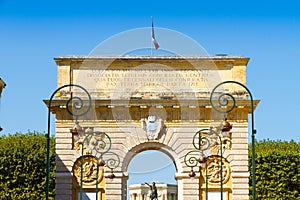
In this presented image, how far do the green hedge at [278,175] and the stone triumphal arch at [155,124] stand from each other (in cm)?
320

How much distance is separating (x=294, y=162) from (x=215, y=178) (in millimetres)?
4974

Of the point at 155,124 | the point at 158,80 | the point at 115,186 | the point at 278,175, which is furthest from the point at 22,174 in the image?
the point at 278,175

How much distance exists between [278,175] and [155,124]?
7.53 meters

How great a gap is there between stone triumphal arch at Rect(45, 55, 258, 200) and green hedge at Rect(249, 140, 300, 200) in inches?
126

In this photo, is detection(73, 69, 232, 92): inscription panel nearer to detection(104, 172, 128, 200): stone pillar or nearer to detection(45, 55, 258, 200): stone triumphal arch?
detection(45, 55, 258, 200): stone triumphal arch

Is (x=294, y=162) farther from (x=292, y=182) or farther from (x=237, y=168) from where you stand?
(x=237, y=168)

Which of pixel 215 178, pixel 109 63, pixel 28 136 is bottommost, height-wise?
pixel 215 178

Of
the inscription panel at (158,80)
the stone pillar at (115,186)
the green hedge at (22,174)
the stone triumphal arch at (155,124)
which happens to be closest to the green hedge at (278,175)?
the stone triumphal arch at (155,124)

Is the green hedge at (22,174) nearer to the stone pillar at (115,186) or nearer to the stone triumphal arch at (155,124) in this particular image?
the stone triumphal arch at (155,124)

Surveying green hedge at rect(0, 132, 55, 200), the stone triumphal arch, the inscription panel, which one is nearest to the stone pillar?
the stone triumphal arch

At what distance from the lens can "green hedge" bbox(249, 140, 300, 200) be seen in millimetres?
38438

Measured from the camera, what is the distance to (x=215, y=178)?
36.3 m

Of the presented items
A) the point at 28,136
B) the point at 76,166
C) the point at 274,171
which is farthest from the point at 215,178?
the point at 28,136

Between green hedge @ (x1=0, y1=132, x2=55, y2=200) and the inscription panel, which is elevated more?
the inscription panel
